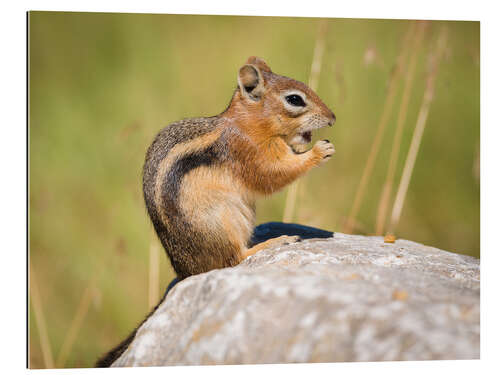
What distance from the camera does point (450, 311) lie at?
2.45 m

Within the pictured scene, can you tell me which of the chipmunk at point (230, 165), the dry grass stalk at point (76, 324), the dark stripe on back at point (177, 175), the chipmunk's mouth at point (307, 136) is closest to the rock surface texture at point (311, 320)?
the chipmunk at point (230, 165)

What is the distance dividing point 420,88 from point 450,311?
2.15m

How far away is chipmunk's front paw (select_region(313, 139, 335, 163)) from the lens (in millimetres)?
3426

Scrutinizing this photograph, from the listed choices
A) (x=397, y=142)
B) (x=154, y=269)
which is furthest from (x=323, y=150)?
(x=154, y=269)

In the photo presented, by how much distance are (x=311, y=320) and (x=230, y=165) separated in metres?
1.34

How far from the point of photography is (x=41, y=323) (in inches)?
139

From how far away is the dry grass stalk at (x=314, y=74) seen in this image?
3.82m

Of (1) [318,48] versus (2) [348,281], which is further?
(1) [318,48]

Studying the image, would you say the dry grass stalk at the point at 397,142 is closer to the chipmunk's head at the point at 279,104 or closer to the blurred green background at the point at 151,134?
the blurred green background at the point at 151,134

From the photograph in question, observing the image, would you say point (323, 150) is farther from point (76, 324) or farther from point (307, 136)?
point (76, 324)

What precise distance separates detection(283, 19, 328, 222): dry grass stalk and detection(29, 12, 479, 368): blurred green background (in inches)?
1.5
